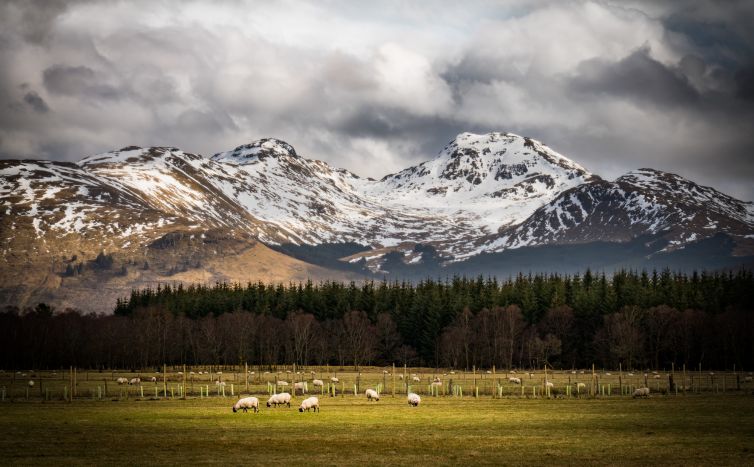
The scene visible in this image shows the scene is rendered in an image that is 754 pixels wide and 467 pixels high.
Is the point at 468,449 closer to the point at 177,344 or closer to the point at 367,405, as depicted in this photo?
the point at 367,405

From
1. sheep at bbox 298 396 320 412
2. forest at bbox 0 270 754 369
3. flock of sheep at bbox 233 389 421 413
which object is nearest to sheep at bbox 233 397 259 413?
flock of sheep at bbox 233 389 421 413

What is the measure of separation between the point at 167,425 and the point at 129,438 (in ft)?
23.6

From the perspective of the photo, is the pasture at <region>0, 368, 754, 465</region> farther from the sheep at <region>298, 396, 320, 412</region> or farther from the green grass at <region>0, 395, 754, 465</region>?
the sheep at <region>298, 396, 320, 412</region>

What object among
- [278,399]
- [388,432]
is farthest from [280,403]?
[388,432]

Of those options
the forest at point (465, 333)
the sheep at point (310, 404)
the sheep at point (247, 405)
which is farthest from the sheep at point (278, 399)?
the forest at point (465, 333)

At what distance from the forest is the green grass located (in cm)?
9104

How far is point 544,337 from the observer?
175 meters

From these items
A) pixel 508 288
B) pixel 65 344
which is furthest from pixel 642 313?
pixel 65 344

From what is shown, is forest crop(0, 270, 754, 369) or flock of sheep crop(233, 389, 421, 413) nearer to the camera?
flock of sheep crop(233, 389, 421, 413)

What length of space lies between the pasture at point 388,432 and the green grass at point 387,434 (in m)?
0.06

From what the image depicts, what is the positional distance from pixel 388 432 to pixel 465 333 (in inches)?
4803

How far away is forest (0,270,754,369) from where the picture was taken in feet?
527

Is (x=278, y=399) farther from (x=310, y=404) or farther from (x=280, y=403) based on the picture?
(x=310, y=404)

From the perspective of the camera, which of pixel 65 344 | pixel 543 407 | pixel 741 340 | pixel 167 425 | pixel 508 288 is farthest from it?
pixel 508 288
